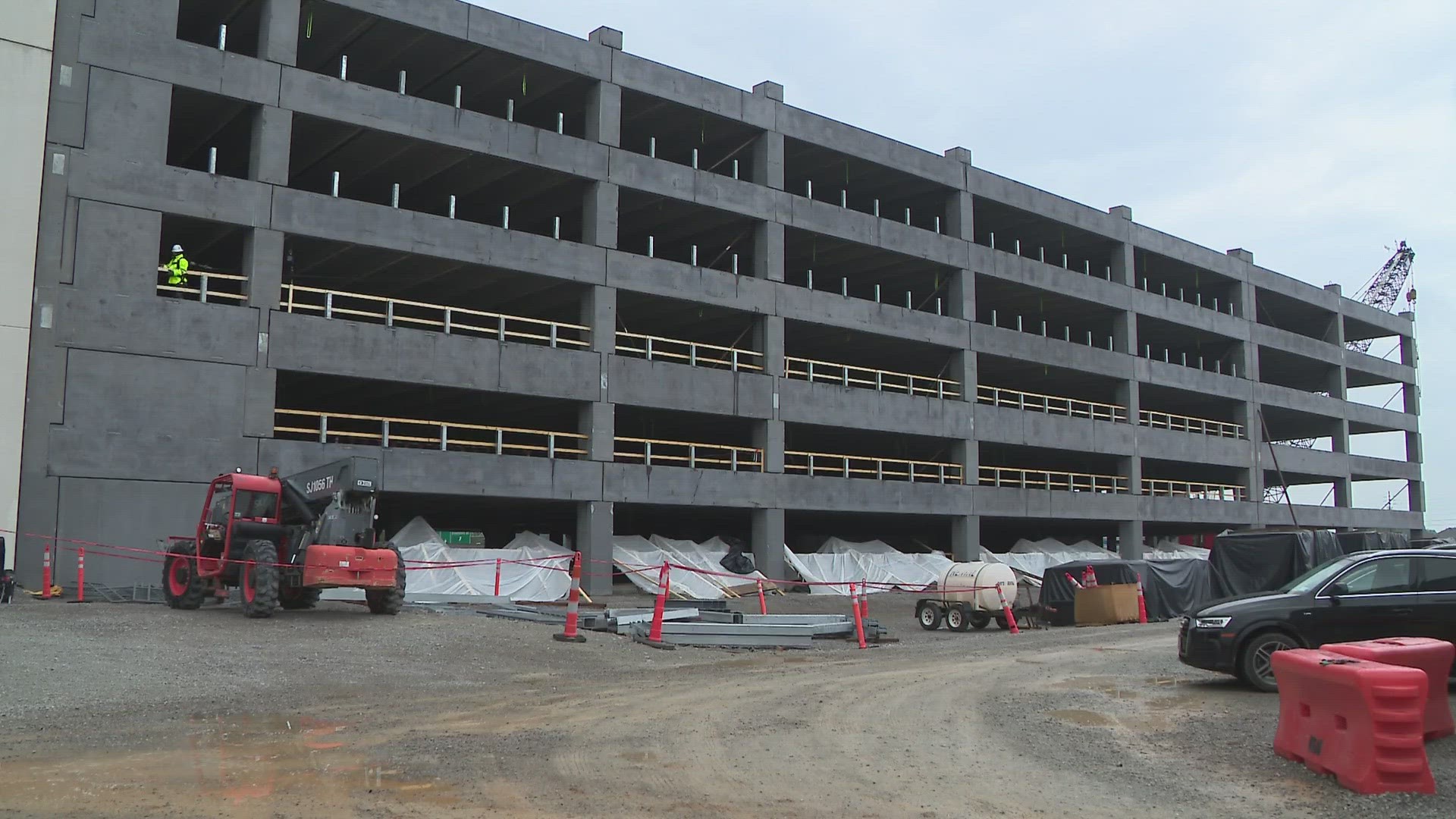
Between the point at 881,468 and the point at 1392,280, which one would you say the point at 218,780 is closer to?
the point at 881,468

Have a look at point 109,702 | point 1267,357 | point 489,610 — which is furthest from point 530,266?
point 1267,357

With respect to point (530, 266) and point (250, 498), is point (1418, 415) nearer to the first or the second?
point (530, 266)

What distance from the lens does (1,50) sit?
27.5 metres

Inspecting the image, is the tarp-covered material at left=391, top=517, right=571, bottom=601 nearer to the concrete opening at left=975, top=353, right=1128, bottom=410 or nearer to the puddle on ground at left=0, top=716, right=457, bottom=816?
the puddle on ground at left=0, top=716, right=457, bottom=816

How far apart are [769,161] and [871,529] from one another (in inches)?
776

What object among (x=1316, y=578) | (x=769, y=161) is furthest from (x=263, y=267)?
(x=1316, y=578)

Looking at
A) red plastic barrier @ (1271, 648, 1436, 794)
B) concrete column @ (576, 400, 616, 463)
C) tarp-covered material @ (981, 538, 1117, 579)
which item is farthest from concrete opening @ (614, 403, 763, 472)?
red plastic barrier @ (1271, 648, 1436, 794)

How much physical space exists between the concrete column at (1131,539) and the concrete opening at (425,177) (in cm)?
2957

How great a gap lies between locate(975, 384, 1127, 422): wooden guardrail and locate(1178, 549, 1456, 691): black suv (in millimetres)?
34885

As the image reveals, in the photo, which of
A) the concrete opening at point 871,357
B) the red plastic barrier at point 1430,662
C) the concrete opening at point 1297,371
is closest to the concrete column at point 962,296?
the concrete opening at point 871,357

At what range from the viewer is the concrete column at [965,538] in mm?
46094

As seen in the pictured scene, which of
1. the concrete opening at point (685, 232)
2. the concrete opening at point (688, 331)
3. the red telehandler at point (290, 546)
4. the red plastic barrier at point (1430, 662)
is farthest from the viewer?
the concrete opening at point (685, 232)

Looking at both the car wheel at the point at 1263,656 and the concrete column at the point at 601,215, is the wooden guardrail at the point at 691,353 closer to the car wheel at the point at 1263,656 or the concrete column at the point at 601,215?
the concrete column at the point at 601,215

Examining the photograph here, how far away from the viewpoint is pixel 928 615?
27.7 meters
